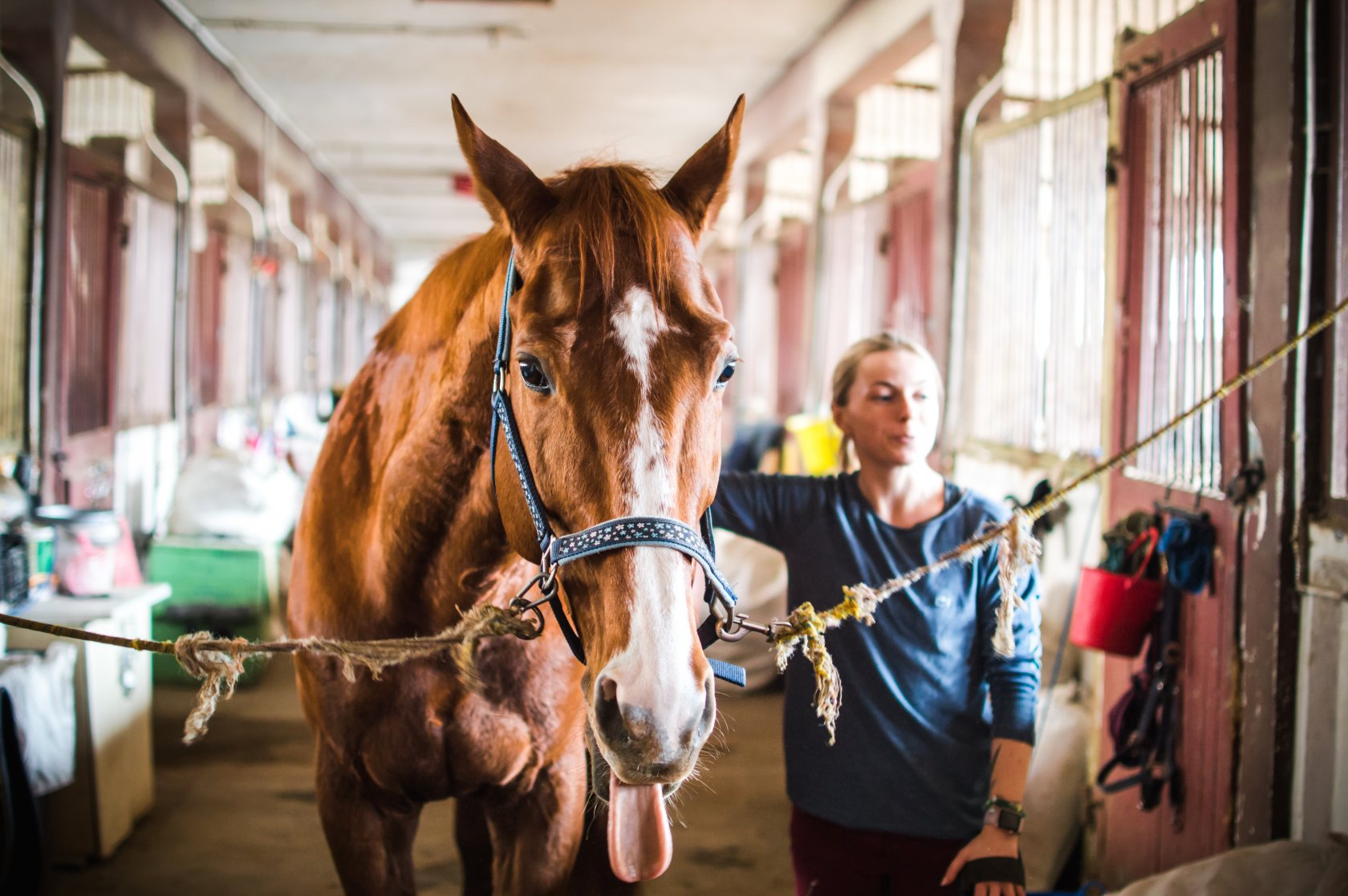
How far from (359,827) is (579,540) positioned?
0.99 m

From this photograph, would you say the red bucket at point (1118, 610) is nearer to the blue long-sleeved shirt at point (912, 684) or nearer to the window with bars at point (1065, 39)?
the blue long-sleeved shirt at point (912, 684)

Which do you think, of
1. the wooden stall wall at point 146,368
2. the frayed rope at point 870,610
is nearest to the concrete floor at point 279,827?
the frayed rope at point 870,610

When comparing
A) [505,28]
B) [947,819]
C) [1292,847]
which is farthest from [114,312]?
[1292,847]

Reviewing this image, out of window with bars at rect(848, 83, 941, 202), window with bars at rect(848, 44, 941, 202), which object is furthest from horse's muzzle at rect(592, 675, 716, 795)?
window with bars at rect(848, 83, 941, 202)

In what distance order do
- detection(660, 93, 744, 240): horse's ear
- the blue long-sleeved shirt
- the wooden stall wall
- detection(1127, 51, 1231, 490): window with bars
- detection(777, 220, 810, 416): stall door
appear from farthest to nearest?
detection(777, 220, 810, 416): stall door < the wooden stall wall < detection(1127, 51, 1231, 490): window with bars < the blue long-sleeved shirt < detection(660, 93, 744, 240): horse's ear

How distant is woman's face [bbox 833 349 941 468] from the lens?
64.7 inches

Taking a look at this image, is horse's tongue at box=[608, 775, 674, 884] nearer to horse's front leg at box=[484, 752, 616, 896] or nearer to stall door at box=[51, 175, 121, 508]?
horse's front leg at box=[484, 752, 616, 896]

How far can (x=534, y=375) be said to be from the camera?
1137mm

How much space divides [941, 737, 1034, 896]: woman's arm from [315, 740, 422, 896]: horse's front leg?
98 centimetres

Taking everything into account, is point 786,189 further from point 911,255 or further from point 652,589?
point 652,589

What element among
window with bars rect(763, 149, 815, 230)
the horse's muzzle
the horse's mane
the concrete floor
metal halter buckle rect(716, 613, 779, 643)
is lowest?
the concrete floor

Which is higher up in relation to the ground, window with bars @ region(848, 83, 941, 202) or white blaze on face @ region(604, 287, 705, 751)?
window with bars @ region(848, 83, 941, 202)

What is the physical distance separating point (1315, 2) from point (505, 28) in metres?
5.03

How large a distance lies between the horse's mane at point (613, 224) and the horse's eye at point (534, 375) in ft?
0.34
